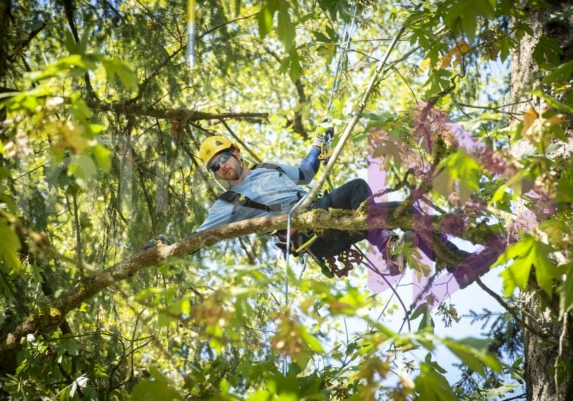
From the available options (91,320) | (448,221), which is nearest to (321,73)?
(91,320)

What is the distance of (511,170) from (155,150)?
3600 millimetres

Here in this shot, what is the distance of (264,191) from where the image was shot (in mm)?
4270

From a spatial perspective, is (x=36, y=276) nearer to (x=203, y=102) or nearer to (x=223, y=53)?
(x=203, y=102)

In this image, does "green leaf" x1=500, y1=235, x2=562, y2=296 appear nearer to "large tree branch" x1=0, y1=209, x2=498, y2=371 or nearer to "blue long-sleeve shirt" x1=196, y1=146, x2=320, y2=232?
"large tree branch" x1=0, y1=209, x2=498, y2=371

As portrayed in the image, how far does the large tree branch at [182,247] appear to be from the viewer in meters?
2.96

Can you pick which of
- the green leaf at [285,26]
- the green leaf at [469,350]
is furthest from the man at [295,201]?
the green leaf at [469,350]

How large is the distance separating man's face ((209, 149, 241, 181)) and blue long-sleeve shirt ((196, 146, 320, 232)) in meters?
0.07

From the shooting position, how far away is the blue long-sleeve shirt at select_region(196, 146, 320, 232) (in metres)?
4.09

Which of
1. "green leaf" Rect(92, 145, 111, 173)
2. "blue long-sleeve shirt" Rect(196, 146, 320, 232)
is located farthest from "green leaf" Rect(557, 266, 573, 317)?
"blue long-sleeve shirt" Rect(196, 146, 320, 232)

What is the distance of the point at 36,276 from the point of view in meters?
4.12

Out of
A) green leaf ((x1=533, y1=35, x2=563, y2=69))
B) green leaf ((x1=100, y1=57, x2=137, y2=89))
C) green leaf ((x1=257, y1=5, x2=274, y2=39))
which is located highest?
green leaf ((x1=257, y1=5, x2=274, y2=39))

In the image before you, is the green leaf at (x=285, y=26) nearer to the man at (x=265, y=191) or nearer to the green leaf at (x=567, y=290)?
the green leaf at (x=567, y=290)

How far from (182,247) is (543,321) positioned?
5.48ft

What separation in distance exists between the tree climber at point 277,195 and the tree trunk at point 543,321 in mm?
481
